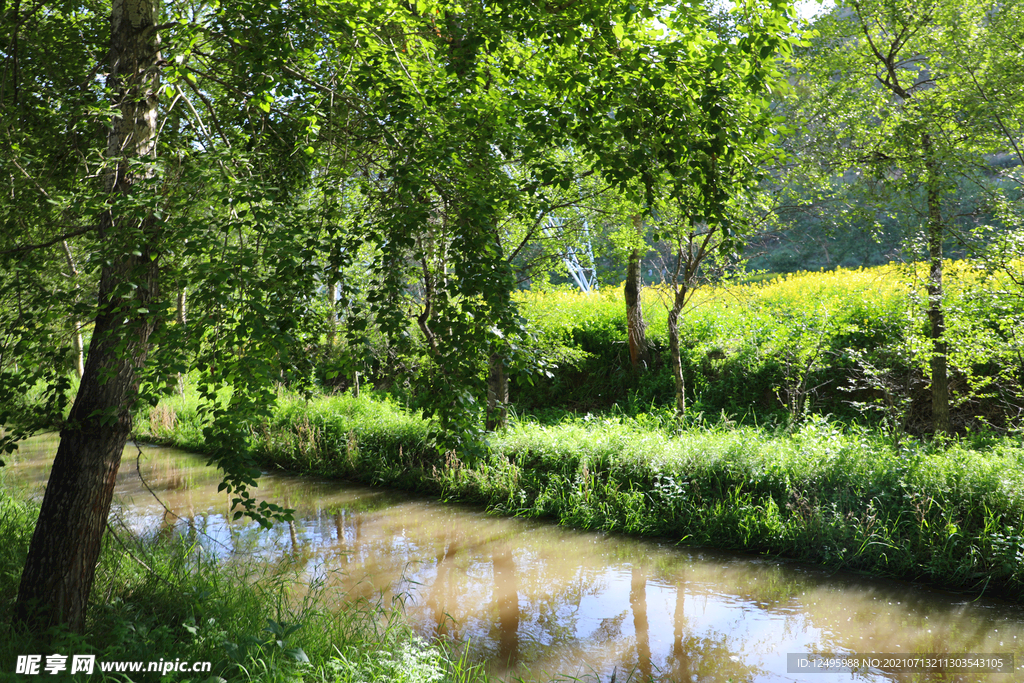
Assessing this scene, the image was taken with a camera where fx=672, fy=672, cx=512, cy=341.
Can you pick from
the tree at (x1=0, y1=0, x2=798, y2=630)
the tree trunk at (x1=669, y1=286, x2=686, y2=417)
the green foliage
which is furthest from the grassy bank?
the tree trunk at (x1=669, y1=286, x2=686, y2=417)

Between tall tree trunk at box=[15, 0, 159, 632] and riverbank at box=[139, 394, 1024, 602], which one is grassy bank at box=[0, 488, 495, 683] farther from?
riverbank at box=[139, 394, 1024, 602]

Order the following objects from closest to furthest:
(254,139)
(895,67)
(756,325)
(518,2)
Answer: (518,2)
(254,139)
(895,67)
(756,325)

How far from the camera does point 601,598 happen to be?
645 centimetres

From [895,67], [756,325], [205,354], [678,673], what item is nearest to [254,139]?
[205,354]

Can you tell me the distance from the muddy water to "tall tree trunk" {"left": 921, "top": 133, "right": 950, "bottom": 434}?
106 inches

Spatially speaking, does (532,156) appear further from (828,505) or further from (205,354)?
(828,505)

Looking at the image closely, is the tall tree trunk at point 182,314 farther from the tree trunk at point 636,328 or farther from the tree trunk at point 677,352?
the tree trunk at point 636,328

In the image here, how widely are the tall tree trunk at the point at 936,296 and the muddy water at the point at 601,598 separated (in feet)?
8.84

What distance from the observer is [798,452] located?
7.59 meters

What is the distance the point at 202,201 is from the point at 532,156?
1.63m

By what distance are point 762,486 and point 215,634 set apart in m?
5.64

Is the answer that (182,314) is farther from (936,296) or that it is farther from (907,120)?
(936,296)

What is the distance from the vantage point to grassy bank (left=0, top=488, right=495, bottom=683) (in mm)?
3729

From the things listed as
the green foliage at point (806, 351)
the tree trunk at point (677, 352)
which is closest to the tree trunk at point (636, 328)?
the green foliage at point (806, 351)
